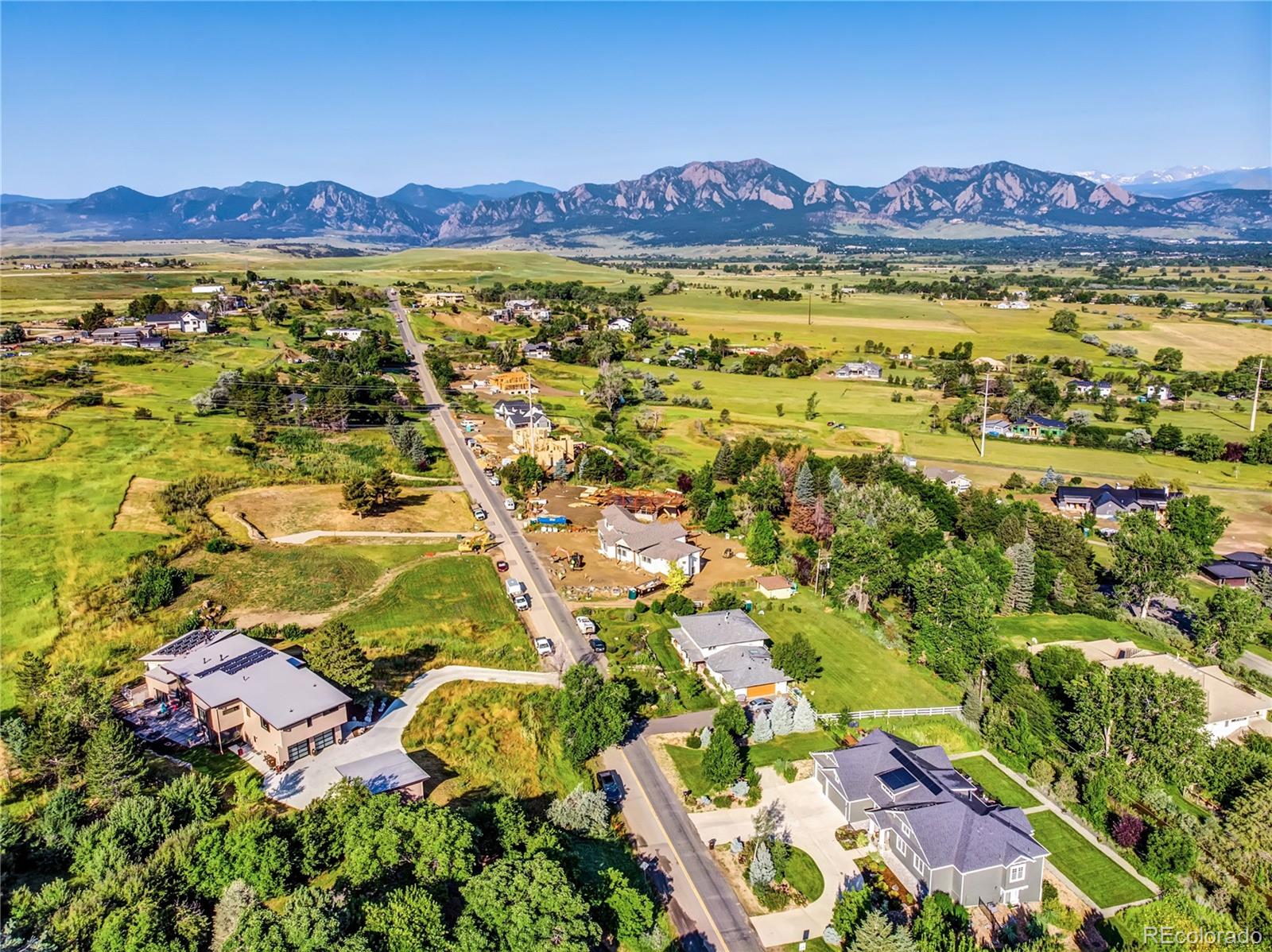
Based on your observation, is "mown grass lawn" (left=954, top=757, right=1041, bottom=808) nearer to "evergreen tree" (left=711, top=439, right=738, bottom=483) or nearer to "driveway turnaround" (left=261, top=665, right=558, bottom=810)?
"driveway turnaround" (left=261, top=665, right=558, bottom=810)

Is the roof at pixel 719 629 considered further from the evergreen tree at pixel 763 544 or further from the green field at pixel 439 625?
the evergreen tree at pixel 763 544

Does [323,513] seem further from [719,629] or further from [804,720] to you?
[804,720]

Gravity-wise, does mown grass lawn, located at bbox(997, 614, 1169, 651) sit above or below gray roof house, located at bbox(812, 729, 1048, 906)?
below

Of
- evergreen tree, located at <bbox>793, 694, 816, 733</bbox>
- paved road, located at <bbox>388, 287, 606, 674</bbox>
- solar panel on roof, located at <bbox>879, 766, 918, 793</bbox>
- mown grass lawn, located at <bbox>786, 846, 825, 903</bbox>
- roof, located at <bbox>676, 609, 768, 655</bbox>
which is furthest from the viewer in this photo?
paved road, located at <bbox>388, 287, 606, 674</bbox>

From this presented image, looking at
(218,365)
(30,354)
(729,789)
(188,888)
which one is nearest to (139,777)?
(188,888)

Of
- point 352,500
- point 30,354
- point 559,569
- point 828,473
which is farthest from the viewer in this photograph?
point 30,354

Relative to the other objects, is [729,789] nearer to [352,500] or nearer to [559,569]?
[559,569]

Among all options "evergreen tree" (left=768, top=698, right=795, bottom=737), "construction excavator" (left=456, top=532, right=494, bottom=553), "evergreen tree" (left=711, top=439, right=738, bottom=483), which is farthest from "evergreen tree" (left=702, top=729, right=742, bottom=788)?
"evergreen tree" (left=711, top=439, right=738, bottom=483)

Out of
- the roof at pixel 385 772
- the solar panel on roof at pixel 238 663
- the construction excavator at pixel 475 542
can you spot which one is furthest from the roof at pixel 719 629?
the solar panel on roof at pixel 238 663
